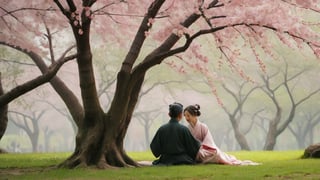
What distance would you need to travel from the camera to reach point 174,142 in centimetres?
1199

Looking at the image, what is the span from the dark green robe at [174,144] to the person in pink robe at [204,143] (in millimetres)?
351

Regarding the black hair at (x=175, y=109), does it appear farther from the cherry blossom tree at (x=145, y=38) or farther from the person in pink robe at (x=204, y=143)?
the cherry blossom tree at (x=145, y=38)

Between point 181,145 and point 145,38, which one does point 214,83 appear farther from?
point 181,145

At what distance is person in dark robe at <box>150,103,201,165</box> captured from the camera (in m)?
12.0

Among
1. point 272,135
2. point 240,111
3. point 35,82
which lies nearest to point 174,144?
point 35,82

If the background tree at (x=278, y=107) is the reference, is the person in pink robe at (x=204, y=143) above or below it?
below

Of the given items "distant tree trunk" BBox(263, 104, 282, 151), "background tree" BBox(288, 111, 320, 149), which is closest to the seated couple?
"distant tree trunk" BBox(263, 104, 282, 151)

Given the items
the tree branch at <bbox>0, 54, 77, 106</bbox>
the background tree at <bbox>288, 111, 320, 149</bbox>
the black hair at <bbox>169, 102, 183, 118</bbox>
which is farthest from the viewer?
the background tree at <bbox>288, 111, 320, 149</bbox>

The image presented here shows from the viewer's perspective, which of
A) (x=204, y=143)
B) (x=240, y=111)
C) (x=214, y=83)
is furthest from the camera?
(x=214, y=83)

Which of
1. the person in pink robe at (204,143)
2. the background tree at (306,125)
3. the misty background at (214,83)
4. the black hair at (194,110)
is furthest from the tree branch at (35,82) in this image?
the background tree at (306,125)

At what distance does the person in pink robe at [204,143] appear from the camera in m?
12.5

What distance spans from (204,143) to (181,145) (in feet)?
2.59

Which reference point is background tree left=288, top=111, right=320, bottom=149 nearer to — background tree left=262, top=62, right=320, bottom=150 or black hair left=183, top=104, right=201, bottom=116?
background tree left=262, top=62, right=320, bottom=150

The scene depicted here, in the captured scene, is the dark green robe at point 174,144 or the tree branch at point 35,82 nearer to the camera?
the tree branch at point 35,82
